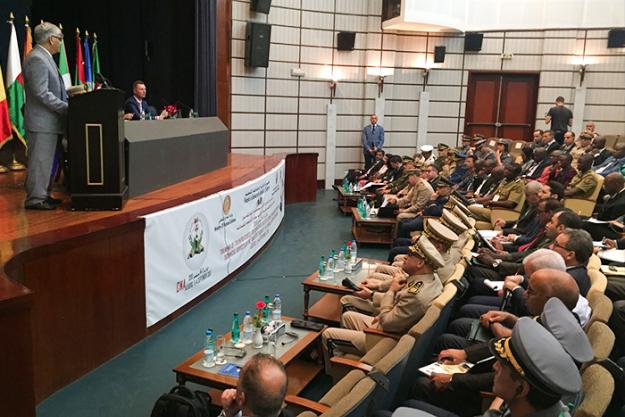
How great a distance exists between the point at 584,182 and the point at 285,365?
5059mm

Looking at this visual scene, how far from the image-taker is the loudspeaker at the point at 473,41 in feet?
42.0

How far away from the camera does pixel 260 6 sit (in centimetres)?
1067

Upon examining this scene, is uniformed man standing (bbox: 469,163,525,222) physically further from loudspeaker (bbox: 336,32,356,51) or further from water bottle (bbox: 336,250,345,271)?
loudspeaker (bbox: 336,32,356,51)

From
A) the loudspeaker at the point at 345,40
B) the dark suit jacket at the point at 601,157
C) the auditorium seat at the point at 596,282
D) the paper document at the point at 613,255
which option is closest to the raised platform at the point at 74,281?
the auditorium seat at the point at 596,282

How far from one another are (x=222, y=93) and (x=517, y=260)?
24.7ft

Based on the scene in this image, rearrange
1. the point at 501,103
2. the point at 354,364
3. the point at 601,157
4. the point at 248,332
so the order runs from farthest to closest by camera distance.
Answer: the point at 501,103, the point at 601,157, the point at 248,332, the point at 354,364

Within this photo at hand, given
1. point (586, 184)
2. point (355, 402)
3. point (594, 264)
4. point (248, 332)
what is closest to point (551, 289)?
point (355, 402)

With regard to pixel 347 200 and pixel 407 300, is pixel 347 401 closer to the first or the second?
pixel 407 300

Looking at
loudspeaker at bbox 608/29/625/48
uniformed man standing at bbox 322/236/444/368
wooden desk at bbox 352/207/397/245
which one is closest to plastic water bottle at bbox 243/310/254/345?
uniformed man standing at bbox 322/236/444/368

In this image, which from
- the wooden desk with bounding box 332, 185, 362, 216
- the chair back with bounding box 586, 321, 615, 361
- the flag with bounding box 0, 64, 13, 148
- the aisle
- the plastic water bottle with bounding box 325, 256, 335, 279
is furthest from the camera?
the wooden desk with bounding box 332, 185, 362, 216

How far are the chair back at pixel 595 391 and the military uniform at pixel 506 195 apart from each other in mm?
5046

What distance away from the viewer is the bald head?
265 centimetres

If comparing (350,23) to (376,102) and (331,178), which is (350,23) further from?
(331,178)

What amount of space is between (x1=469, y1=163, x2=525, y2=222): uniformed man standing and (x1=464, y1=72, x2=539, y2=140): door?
618 centimetres
